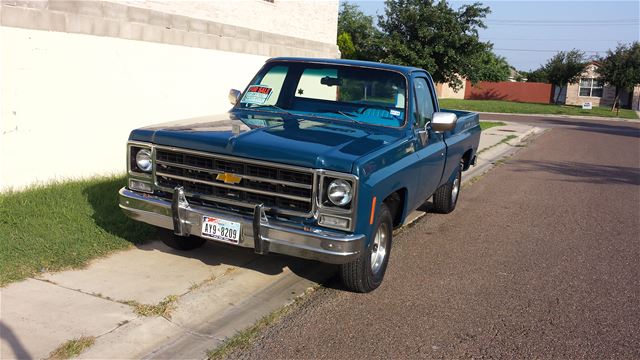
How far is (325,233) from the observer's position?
13.9ft

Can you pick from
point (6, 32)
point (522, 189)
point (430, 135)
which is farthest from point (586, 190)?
point (6, 32)

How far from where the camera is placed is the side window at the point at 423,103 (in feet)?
18.9

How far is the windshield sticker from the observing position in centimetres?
596

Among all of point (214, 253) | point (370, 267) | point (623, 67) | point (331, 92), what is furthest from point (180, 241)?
point (623, 67)

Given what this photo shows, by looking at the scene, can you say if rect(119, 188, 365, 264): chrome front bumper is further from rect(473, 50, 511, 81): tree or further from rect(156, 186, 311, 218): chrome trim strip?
rect(473, 50, 511, 81): tree

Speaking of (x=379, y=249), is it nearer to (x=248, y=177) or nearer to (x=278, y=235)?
(x=278, y=235)

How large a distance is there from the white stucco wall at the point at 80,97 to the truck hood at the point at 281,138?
2560 millimetres

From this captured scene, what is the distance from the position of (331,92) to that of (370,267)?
1.69 metres

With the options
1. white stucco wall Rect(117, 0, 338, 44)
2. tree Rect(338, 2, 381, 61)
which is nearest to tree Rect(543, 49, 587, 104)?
tree Rect(338, 2, 381, 61)

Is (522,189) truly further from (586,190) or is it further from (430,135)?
(430,135)

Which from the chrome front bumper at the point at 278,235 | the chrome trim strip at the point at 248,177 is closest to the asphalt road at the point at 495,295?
the chrome front bumper at the point at 278,235

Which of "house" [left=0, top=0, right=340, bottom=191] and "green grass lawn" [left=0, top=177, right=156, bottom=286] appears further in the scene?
"house" [left=0, top=0, right=340, bottom=191]

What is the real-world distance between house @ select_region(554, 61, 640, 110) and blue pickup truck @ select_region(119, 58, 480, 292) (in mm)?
51798

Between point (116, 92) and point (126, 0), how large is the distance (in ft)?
4.34
